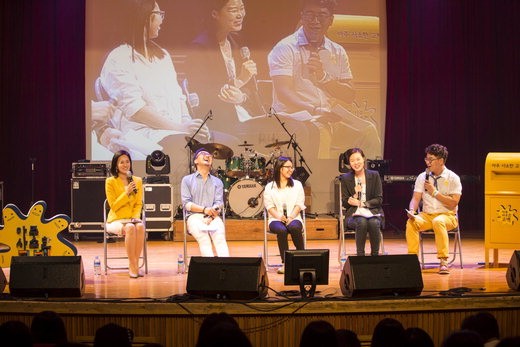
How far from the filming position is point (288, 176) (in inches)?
302

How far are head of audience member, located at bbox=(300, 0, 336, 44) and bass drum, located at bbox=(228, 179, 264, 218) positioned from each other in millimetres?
2333

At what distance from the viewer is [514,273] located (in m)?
6.05

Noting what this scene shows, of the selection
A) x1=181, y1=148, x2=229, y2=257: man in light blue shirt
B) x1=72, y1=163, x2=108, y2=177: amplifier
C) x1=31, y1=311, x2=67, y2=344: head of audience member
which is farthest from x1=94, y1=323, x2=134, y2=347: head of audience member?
x1=72, y1=163, x2=108, y2=177: amplifier

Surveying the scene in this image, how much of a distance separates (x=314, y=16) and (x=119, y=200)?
4.96 m

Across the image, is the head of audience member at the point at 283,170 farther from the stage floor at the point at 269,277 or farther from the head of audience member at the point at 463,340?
the head of audience member at the point at 463,340

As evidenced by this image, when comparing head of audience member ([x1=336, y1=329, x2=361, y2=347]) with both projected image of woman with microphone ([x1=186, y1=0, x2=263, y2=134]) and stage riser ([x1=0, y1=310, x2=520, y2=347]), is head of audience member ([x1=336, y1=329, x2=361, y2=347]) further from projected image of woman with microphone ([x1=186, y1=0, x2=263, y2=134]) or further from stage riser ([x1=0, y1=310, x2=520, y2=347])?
projected image of woman with microphone ([x1=186, y1=0, x2=263, y2=134])

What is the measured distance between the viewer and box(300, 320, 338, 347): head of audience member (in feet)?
12.4

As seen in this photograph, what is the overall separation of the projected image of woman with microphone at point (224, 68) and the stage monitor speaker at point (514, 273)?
557cm

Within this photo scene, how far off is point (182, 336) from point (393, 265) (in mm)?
1595

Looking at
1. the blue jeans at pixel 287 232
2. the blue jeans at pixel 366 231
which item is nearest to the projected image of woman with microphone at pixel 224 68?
the blue jeans at pixel 287 232

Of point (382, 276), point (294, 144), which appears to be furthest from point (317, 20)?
point (382, 276)

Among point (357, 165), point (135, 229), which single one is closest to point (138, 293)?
point (135, 229)

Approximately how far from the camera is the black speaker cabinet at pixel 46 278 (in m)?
5.68

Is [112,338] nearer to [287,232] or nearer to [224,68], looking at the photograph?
[287,232]
